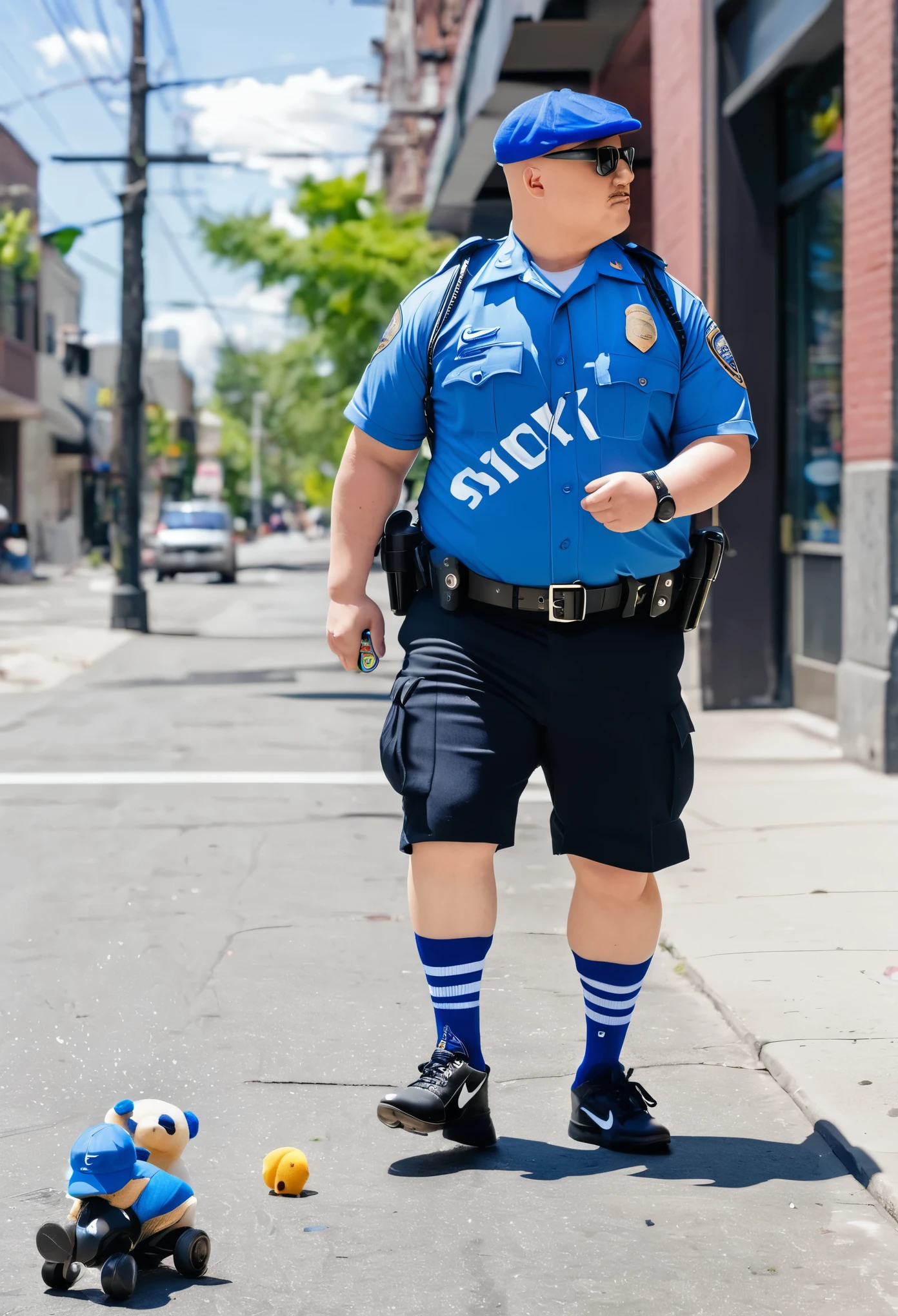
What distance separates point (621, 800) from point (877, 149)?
5.87 metres

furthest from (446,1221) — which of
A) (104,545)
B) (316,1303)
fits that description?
(104,545)

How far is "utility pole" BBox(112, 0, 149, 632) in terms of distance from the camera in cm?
1981

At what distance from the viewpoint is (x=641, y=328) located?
3264 millimetres

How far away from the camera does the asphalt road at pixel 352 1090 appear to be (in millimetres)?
2785

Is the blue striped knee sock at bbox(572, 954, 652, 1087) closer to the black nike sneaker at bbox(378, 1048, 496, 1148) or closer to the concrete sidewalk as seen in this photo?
the black nike sneaker at bbox(378, 1048, 496, 1148)

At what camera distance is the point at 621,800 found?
129 inches

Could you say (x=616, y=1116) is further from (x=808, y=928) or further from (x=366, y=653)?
(x=808, y=928)

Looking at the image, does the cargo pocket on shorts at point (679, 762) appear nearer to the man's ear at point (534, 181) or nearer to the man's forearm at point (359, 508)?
the man's forearm at point (359, 508)

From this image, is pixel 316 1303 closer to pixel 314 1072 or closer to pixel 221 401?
pixel 314 1072

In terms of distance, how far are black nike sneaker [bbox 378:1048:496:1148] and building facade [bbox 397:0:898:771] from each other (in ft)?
17.0

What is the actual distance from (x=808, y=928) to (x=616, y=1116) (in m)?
1.89

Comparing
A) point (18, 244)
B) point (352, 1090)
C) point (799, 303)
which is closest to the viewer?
point (352, 1090)

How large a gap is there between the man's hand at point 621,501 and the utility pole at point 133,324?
16.6 m

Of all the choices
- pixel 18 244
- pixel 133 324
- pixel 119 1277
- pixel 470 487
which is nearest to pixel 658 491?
pixel 470 487
